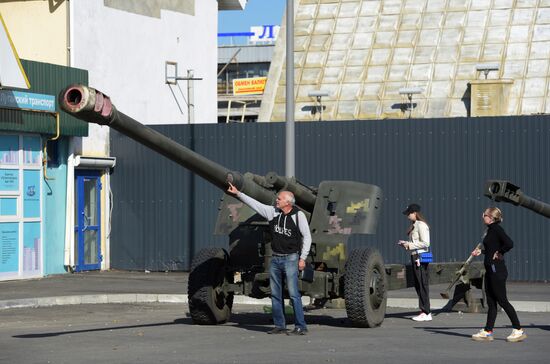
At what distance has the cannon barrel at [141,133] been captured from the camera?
12523 mm

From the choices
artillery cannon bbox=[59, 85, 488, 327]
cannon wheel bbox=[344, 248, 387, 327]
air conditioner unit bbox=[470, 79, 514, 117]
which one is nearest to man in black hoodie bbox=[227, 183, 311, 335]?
artillery cannon bbox=[59, 85, 488, 327]

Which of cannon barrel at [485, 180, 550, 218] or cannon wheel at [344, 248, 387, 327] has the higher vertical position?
cannon barrel at [485, 180, 550, 218]

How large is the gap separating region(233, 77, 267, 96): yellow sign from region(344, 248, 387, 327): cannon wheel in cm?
7764

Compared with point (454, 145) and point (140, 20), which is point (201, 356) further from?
point (140, 20)

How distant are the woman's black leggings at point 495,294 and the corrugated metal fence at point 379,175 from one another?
9.96 m

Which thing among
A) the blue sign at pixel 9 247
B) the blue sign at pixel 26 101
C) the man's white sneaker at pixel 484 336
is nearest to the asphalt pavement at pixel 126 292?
the blue sign at pixel 9 247

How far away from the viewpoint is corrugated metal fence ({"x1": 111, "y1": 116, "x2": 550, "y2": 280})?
951 inches

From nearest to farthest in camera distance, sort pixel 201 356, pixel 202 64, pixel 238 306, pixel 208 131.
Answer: pixel 201 356 → pixel 238 306 → pixel 208 131 → pixel 202 64

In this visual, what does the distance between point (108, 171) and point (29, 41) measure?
3240 mm

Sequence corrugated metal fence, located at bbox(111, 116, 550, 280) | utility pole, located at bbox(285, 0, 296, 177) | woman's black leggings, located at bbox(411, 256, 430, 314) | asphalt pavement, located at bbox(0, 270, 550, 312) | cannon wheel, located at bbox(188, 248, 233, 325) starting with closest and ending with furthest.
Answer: cannon wheel, located at bbox(188, 248, 233, 325), woman's black leggings, located at bbox(411, 256, 430, 314), asphalt pavement, located at bbox(0, 270, 550, 312), utility pole, located at bbox(285, 0, 296, 177), corrugated metal fence, located at bbox(111, 116, 550, 280)

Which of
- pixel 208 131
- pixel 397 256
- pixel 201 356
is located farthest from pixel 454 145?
pixel 201 356

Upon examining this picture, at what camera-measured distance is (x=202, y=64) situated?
1267 inches

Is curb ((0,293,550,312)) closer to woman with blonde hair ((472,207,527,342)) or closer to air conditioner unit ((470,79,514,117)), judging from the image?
woman with blonde hair ((472,207,527,342))

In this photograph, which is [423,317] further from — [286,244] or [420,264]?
[286,244]
